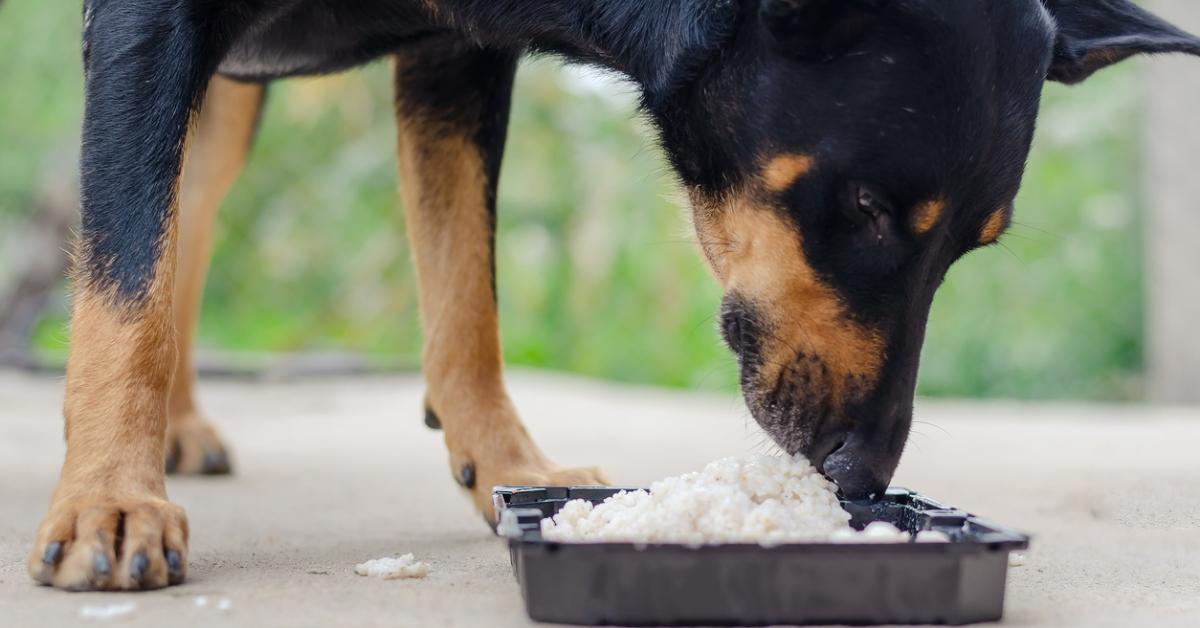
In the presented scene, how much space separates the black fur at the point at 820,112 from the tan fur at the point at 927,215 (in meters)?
0.01

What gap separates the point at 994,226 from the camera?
94.3 inches

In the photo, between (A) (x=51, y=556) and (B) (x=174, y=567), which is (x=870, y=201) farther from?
(A) (x=51, y=556)

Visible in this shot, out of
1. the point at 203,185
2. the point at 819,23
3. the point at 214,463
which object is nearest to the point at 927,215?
the point at 819,23

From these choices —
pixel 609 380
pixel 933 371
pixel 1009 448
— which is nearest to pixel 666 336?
pixel 609 380

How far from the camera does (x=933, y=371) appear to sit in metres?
9.14

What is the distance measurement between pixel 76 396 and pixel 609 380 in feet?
24.3

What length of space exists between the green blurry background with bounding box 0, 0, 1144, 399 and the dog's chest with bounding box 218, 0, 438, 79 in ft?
17.7

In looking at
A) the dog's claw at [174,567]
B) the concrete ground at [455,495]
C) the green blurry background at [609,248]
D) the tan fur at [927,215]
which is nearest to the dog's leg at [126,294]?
the dog's claw at [174,567]

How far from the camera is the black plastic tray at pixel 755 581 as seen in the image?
174 cm

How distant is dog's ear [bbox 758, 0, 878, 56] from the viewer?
7.40 feet

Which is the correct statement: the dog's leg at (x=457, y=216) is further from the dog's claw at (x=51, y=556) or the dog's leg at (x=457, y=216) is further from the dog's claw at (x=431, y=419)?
the dog's claw at (x=51, y=556)

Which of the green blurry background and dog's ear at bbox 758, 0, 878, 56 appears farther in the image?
the green blurry background

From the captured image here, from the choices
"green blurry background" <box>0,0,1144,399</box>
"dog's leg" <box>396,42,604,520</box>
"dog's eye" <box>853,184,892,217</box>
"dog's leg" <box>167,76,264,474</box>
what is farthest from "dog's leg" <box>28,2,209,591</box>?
"green blurry background" <box>0,0,1144,399</box>

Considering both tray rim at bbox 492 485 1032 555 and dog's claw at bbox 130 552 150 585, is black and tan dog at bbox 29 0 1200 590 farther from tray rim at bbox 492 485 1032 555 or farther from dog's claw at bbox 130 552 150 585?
tray rim at bbox 492 485 1032 555
